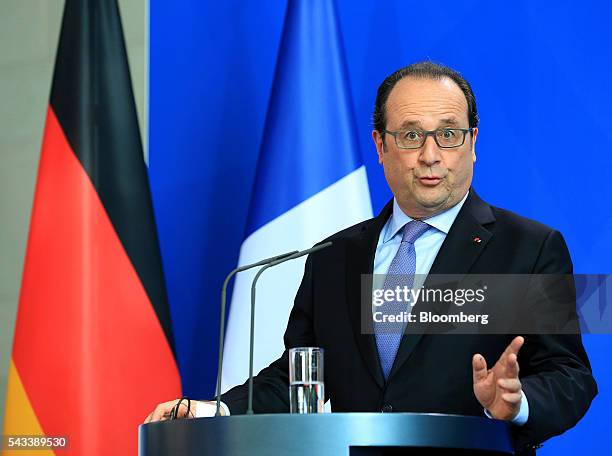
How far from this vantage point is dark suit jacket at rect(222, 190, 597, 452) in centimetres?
251

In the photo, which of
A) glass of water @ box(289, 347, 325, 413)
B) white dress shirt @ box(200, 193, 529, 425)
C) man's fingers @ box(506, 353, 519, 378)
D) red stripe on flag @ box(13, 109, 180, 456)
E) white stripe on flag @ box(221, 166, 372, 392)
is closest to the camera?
man's fingers @ box(506, 353, 519, 378)

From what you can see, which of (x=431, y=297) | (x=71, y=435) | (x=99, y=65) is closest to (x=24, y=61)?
(x=99, y=65)

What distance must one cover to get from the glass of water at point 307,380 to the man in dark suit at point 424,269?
0.38m

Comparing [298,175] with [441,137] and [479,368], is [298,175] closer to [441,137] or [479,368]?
[441,137]

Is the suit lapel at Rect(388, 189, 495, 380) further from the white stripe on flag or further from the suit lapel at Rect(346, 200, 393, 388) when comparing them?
the white stripe on flag

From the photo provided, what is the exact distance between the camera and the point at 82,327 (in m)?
3.65

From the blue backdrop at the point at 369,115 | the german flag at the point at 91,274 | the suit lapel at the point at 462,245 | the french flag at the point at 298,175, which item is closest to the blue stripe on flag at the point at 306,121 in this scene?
the french flag at the point at 298,175

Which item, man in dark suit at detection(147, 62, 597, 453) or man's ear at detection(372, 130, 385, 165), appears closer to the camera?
man in dark suit at detection(147, 62, 597, 453)

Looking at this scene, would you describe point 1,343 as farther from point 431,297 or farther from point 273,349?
point 431,297

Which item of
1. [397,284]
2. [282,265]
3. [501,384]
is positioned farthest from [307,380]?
[282,265]

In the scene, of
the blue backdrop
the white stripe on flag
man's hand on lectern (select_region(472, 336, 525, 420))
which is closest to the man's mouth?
man's hand on lectern (select_region(472, 336, 525, 420))

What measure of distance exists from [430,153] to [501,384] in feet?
3.10

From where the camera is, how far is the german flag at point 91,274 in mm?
3607

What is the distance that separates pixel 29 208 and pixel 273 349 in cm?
153
